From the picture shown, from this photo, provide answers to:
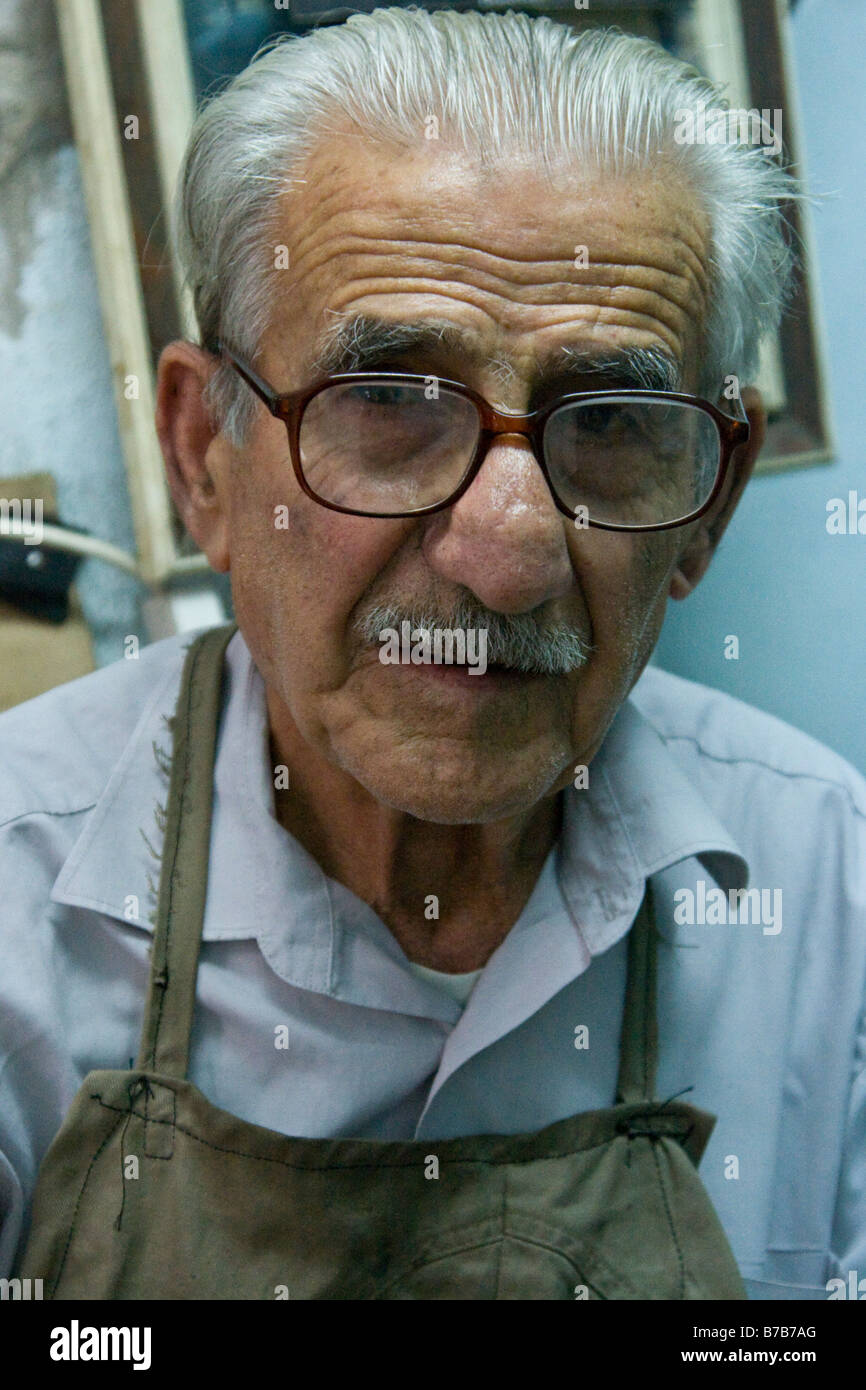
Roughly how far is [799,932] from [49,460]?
1063 millimetres

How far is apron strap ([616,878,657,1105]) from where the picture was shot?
1.25m

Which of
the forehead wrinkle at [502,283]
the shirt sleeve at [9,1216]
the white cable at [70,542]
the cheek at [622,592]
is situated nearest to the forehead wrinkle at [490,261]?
the forehead wrinkle at [502,283]

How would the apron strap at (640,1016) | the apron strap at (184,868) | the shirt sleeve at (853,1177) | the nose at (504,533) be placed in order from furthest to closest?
the shirt sleeve at (853,1177) → the apron strap at (640,1016) → the apron strap at (184,868) → the nose at (504,533)

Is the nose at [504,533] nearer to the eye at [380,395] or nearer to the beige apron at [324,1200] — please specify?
the eye at [380,395]

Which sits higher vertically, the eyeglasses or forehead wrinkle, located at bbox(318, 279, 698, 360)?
forehead wrinkle, located at bbox(318, 279, 698, 360)

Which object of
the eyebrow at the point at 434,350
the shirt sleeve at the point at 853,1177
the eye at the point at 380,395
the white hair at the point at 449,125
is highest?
the white hair at the point at 449,125

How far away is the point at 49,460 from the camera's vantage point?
151 cm

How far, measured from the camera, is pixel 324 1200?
111 cm

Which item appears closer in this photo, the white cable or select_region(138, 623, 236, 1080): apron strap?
select_region(138, 623, 236, 1080): apron strap

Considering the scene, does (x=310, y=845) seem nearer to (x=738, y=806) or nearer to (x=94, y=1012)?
(x=94, y=1012)

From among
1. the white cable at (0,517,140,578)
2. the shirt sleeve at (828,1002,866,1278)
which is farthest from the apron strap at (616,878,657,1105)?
the white cable at (0,517,140,578)

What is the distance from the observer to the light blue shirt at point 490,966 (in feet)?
3.86

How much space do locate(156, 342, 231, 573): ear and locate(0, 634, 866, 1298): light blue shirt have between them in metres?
0.18

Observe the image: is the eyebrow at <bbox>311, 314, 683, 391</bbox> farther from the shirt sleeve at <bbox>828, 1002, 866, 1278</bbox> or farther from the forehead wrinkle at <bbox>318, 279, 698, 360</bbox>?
the shirt sleeve at <bbox>828, 1002, 866, 1278</bbox>
